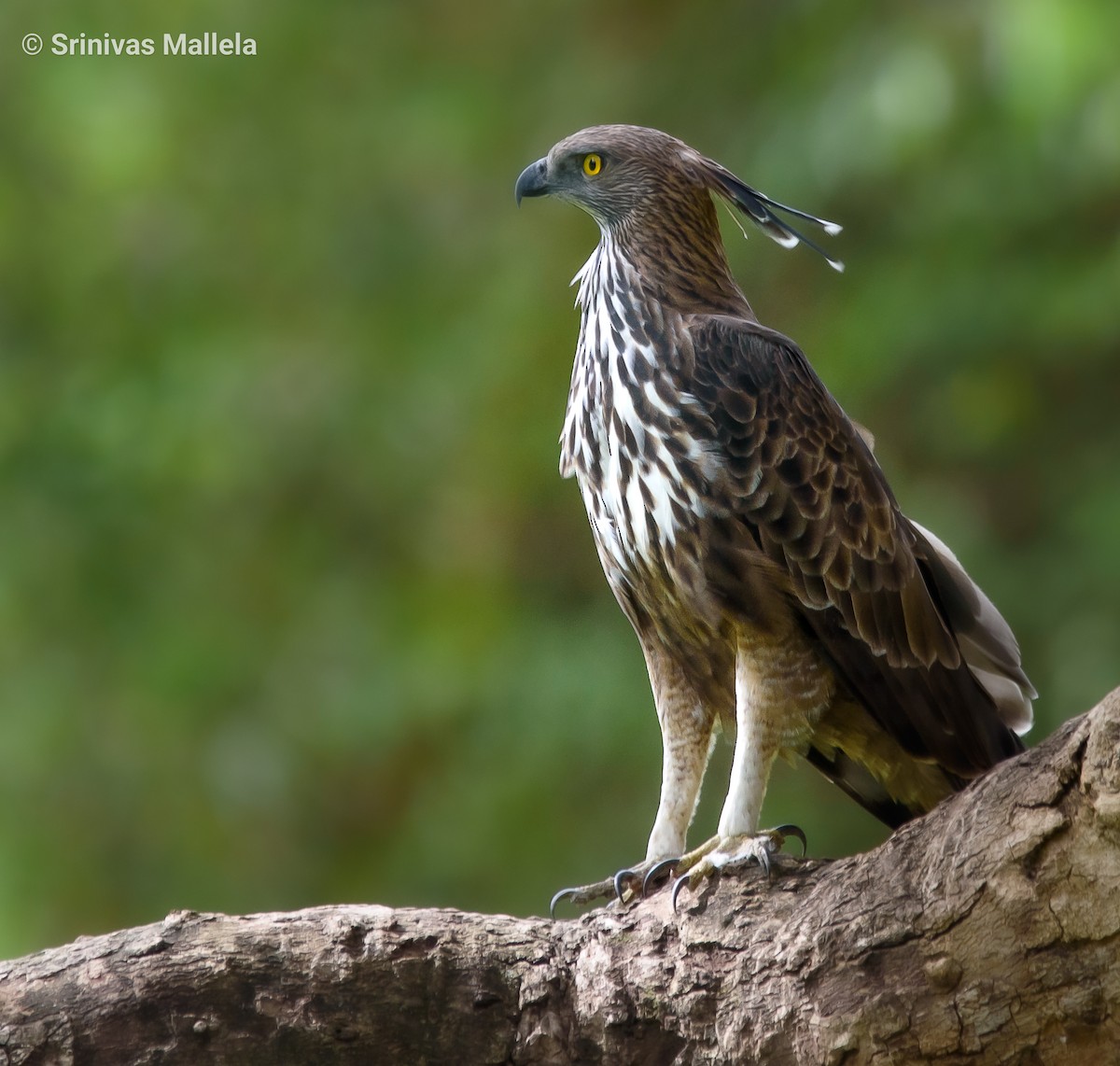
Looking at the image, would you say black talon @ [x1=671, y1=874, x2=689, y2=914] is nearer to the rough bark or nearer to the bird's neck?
the rough bark

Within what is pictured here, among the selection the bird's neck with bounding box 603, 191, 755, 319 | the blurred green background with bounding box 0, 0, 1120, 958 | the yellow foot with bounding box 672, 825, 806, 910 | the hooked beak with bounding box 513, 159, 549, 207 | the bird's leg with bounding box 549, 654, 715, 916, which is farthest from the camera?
the blurred green background with bounding box 0, 0, 1120, 958

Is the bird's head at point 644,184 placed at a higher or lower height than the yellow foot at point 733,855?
higher

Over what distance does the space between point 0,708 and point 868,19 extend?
5224mm

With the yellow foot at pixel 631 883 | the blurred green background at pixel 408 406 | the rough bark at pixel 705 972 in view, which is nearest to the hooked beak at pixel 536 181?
the yellow foot at pixel 631 883

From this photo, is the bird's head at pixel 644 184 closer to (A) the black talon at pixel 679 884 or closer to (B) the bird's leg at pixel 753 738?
(B) the bird's leg at pixel 753 738

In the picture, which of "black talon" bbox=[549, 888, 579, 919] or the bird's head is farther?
the bird's head

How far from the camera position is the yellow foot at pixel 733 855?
9.65 feet

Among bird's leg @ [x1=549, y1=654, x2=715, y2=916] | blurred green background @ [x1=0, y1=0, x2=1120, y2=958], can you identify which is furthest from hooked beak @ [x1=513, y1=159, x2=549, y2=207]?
blurred green background @ [x1=0, y1=0, x2=1120, y2=958]

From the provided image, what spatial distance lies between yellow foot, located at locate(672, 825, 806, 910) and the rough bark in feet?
0.11

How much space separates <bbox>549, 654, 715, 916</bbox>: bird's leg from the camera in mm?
3369

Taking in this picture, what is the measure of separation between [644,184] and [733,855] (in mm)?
1628

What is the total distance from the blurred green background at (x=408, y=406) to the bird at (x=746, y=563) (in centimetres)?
241

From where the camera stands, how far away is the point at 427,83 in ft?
26.8

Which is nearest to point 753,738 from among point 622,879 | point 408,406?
point 622,879
